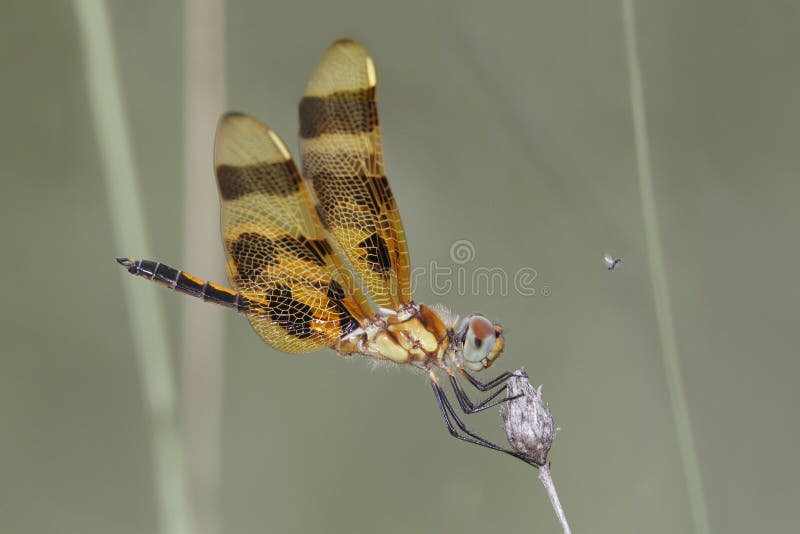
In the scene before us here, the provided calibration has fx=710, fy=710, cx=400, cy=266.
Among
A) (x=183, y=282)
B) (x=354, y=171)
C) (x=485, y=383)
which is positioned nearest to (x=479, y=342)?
(x=485, y=383)

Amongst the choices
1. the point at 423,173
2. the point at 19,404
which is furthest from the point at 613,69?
the point at 19,404

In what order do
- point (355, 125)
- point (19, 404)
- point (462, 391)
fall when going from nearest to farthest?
point (355, 125) → point (462, 391) → point (19, 404)

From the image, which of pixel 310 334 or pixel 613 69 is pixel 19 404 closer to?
pixel 310 334

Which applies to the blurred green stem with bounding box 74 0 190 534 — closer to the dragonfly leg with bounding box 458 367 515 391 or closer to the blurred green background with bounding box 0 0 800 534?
the blurred green background with bounding box 0 0 800 534

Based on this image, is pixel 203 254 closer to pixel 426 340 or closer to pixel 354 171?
pixel 354 171

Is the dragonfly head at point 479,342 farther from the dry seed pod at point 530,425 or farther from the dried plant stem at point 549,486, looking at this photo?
the dried plant stem at point 549,486

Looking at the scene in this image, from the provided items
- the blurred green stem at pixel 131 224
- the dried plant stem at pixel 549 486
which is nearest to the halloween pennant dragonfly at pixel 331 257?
the blurred green stem at pixel 131 224
